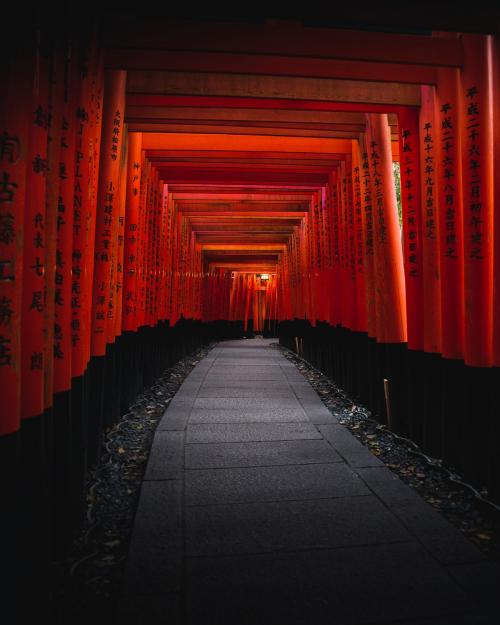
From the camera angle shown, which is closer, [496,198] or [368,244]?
[496,198]

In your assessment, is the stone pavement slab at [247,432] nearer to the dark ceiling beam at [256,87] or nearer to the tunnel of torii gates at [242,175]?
the tunnel of torii gates at [242,175]

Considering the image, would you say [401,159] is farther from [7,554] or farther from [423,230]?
[7,554]

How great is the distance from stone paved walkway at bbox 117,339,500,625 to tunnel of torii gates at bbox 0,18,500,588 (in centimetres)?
66

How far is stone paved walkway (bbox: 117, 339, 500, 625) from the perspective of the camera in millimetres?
1984

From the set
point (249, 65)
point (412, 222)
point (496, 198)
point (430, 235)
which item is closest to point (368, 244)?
point (412, 222)

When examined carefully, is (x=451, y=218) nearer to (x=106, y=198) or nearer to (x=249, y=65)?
(x=249, y=65)

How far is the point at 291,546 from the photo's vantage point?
8.26 ft

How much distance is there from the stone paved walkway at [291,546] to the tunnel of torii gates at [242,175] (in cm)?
66

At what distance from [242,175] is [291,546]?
719 centimetres

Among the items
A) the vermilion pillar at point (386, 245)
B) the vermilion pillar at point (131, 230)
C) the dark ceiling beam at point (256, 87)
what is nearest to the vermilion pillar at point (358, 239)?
the vermilion pillar at point (386, 245)

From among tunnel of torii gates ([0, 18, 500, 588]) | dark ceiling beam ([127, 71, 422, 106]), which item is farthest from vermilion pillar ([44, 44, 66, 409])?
dark ceiling beam ([127, 71, 422, 106])

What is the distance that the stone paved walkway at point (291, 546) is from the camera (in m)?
1.98

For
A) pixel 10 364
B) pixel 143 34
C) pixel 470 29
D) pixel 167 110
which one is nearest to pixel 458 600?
pixel 10 364

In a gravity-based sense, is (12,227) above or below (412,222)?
below
